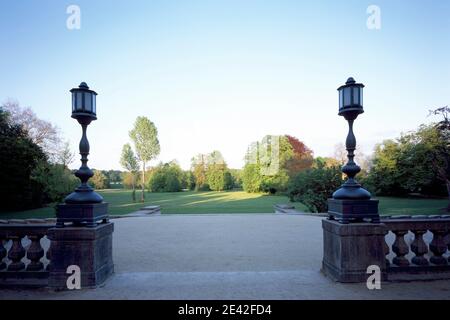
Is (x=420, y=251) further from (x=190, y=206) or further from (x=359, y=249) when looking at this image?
(x=190, y=206)

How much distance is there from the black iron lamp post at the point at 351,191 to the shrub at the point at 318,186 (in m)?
13.0

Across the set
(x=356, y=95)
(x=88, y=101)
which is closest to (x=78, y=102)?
(x=88, y=101)

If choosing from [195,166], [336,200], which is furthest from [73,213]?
[195,166]

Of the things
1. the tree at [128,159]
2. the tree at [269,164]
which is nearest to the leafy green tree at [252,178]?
the tree at [269,164]

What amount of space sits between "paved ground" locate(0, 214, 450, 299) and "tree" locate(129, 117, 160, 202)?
23.3m

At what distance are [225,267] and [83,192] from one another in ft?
10.7

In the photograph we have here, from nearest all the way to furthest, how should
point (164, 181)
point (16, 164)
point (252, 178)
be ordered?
1. point (16, 164)
2. point (252, 178)
3. point (164, 181)

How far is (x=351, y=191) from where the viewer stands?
459 cm

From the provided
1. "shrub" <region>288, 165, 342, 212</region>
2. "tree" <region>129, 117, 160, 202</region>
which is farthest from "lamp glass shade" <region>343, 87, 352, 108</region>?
"tree" <region>129, 117, 160, 202</region>

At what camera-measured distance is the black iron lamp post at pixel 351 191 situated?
4.44m

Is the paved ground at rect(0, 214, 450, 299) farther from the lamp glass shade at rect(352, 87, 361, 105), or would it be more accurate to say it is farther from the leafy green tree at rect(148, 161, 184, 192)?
the leafy green tree at rect(148, 161, 184, 192)

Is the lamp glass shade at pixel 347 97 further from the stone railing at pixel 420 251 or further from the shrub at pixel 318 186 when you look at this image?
the shrub at pixel 318 186
